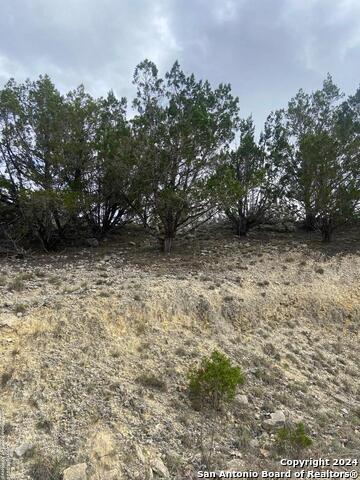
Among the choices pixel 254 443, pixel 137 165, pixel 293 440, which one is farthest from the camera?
pixel 137 165

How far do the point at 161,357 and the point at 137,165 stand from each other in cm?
838

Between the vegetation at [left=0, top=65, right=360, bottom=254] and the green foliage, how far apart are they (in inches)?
312

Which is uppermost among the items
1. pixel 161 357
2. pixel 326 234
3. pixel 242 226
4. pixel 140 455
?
pixel 242 226

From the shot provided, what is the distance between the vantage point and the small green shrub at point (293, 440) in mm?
6797

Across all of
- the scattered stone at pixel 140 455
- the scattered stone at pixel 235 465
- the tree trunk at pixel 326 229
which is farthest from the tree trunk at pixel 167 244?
the scattered stone at pixel 235 465

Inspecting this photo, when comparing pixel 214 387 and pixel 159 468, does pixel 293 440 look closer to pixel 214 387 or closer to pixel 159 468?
pixel 214 387

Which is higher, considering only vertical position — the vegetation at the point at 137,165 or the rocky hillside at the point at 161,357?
the vegetation at the point at 137,165

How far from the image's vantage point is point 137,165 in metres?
14.8

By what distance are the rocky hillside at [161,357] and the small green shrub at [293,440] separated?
189mm

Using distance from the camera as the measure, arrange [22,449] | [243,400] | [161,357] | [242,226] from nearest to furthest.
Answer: [22,449]
[243,400]
[161,357]
[242,226]

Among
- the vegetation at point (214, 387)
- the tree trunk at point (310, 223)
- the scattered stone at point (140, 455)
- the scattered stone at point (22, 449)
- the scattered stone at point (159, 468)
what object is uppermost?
the tree trunk at point (310, 223)

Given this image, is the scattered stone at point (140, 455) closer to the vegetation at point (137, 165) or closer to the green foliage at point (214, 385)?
the green foliage at point (214, 385)

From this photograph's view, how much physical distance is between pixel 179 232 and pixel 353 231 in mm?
9721

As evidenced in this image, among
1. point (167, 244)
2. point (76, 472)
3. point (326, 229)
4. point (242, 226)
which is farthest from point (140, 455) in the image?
point (326, 229)
